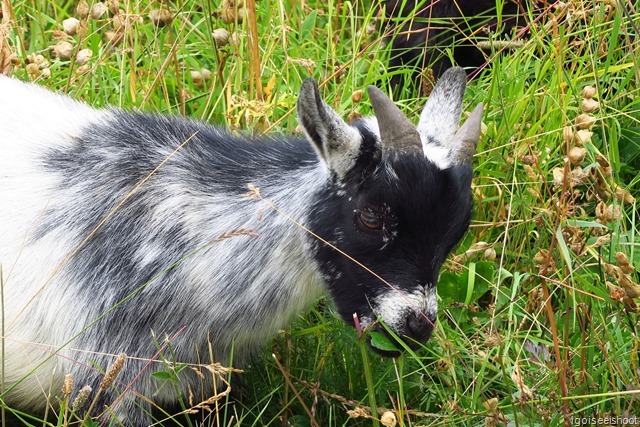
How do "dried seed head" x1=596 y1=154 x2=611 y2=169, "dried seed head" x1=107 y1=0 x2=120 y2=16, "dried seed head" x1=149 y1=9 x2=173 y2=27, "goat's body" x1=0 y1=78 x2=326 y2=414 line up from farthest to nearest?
"dried seed head" x1=107 y1=0 x2=120 y2=16 → "dried seed head" x1=149 y1=9 x2=173 y2=27 → "goat's body" x1=0 y1=78 x2=326 y2=414 → "dried seed head" x1=596 y1=154 x2=611 y2=169

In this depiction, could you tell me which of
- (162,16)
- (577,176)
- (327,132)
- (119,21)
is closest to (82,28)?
(119,21)

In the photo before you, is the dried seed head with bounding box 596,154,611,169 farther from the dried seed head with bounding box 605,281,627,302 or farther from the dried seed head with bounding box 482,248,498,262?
the dried seed head with bounding box 482,248,498,262

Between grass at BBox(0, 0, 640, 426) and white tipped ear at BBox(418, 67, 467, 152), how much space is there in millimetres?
322

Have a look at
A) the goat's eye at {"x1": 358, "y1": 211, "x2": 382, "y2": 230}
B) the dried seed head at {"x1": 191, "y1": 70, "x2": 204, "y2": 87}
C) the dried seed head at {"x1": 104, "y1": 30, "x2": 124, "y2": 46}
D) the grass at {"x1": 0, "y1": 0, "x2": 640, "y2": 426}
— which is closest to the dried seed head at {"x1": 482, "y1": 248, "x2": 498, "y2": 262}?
the grass at {"x1": 0, "y1": 0, "x2": 640, "y2": 426}

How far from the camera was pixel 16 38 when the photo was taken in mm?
5629

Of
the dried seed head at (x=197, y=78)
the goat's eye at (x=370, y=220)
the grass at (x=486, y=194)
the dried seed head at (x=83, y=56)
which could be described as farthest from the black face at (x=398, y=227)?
the dried seed head at (x=197, y=78)

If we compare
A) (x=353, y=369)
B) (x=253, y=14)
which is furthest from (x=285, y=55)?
(x=353, y=369)

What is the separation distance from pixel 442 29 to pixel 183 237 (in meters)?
2.43

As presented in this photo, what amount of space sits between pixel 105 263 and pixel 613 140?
93.4 inches

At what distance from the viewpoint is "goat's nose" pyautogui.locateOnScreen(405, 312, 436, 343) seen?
3.44 metres

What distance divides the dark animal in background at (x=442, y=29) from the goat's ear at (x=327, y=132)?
2038 millimetres

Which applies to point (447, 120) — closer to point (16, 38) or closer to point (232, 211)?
point (232, 211)

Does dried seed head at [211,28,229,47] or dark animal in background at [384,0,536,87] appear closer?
dried seed head at [211,28,229,47]

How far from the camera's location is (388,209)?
3.44 metres
